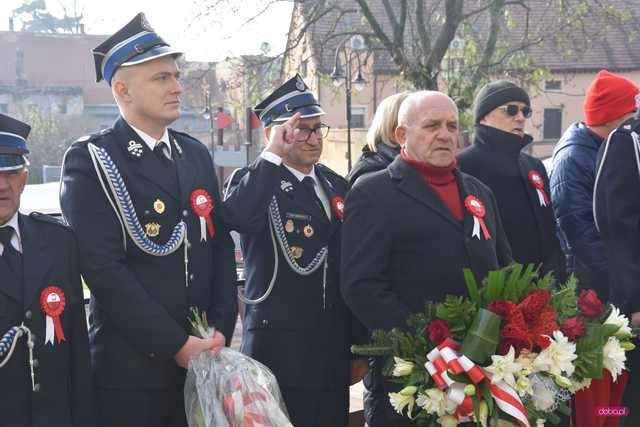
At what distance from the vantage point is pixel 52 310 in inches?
118

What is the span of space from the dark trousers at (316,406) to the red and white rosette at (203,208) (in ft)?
2.79

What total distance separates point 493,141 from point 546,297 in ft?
5.15

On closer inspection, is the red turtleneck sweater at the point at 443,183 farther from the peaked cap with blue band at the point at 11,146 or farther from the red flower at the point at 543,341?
the peaked cap with blue band at the point at 11,146

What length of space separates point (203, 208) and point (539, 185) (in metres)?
1.86

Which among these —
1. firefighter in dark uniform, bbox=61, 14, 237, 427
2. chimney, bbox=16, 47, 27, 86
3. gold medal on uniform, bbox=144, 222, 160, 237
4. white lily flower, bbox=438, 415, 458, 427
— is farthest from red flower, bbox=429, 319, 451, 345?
chimney, bbox=16, 47, 27, 86

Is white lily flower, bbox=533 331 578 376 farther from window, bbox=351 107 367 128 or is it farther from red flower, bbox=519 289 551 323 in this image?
window, bbox=351 107 367 128

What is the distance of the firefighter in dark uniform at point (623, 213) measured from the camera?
4059mm

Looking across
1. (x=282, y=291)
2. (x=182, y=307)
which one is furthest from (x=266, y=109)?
(x=182, y=307)

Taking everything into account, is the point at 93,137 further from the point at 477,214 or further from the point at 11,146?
the point at 477,214

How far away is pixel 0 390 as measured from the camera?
2.90m

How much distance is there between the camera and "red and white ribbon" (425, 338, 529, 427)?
2898 mm

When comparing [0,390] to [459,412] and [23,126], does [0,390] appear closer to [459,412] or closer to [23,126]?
[23,126]

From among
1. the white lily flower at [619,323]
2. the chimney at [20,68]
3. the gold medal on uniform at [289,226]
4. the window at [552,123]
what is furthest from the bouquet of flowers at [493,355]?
the chimney at [20,68]

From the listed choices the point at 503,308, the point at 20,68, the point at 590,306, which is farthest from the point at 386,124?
the point at 20,68
